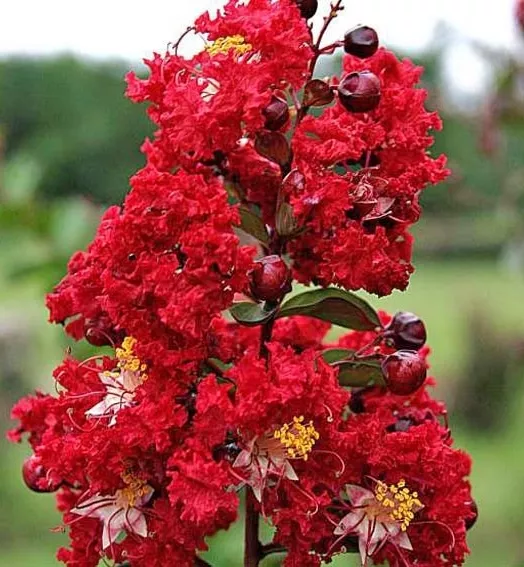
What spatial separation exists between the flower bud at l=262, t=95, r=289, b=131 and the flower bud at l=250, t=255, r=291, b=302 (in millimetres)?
120

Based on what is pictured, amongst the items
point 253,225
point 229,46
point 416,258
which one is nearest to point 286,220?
point 253,225

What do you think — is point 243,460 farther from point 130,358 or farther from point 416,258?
point 416,258

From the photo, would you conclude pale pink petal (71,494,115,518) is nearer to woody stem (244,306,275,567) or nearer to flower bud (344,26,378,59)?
woody stem (244,306,275,567)

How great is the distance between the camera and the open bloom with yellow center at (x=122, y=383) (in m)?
0.95

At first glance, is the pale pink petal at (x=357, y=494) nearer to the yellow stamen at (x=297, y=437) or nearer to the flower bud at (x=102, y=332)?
the yellow stamen at (x=297, y=437)

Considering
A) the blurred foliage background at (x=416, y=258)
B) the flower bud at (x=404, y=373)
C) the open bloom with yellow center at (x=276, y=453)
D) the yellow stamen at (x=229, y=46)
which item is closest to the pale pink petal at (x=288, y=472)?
the open bloom with yellow center at (x=276, y=453)

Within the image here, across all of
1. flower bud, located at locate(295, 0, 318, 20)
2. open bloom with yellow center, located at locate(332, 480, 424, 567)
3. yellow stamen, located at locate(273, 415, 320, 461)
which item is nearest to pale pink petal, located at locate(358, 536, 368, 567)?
open bloom with yellow center, located at locate(332, 480, 424, 567)

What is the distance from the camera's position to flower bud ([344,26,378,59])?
3.27 feet

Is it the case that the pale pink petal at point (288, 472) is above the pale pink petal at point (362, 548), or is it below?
above

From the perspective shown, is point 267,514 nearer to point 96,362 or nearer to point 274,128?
point 96,362

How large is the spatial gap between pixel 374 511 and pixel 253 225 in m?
0.28

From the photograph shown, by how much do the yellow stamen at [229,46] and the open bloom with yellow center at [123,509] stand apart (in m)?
0.38

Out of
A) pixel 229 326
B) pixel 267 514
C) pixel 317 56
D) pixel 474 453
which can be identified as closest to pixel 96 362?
pixel 229 326

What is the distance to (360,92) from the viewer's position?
96cm
